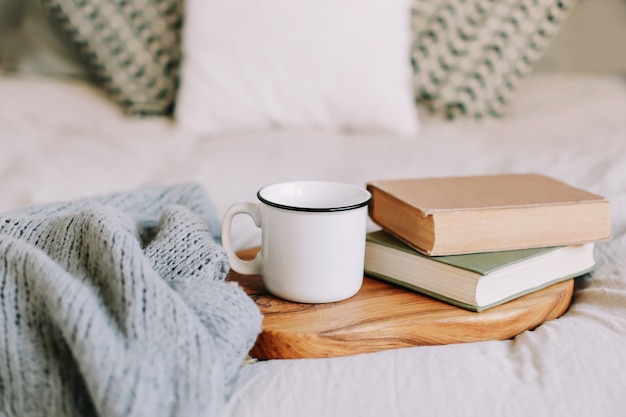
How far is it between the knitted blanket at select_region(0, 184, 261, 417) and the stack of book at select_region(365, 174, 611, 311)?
7.0 inches

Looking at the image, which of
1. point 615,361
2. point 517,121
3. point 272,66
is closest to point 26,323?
point 615,361

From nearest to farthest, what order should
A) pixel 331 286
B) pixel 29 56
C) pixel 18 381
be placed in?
pixel 18 381 < pixel 331 286 < pixel 29 56

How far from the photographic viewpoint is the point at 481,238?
0.57 meters

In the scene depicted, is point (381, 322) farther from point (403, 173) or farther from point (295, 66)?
point (295, 66)

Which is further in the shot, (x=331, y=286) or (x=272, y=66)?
(x=272, y=66)

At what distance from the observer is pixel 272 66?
1.14m

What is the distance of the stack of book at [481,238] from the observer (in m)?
0.55

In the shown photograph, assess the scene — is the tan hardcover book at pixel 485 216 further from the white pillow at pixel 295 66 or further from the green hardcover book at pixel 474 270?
the white pillow at pixel 295 66

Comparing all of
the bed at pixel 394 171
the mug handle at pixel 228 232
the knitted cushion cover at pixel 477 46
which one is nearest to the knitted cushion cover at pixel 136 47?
the bed at pixel 394 171

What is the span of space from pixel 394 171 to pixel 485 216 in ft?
1.19

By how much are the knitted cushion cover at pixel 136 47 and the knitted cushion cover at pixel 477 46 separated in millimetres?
527

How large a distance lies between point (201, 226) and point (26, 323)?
0.18 meters

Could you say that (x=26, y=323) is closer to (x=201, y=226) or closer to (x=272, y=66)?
(x=201, y=226)

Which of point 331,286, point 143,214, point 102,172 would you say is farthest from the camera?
point 102,172
